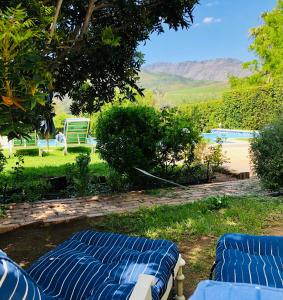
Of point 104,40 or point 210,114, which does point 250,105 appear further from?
point 104,40

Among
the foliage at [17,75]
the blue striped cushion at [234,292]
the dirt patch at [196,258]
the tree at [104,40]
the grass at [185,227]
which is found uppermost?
Result: the tree at [104,40]

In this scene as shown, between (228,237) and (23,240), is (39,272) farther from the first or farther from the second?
(23,240)

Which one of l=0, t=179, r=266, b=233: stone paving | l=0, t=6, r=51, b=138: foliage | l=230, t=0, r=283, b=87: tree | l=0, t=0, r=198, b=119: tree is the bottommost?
l=0, t=179, r=266, b=233: stone paving

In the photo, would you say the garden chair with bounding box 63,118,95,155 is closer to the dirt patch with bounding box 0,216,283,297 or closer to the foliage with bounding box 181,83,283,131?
the foliage with bounding box 181,83,283,131

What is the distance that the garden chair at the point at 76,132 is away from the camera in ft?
41.8

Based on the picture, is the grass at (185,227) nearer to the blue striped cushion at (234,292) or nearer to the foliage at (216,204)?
the foliage at (216,204)

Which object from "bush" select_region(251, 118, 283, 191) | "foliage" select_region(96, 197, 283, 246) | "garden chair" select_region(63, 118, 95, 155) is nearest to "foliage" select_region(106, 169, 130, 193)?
"foliage" select_region(96, 197, 283, 246)

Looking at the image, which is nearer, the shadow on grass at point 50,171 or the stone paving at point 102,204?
the stone paving at point 102,204

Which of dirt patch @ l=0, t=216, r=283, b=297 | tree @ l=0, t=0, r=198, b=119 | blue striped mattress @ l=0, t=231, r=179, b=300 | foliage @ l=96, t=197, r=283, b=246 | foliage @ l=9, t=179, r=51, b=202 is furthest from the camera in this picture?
foliage @ l=9, t=179, r=51, b=202

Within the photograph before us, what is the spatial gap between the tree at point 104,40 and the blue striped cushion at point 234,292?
2412mm

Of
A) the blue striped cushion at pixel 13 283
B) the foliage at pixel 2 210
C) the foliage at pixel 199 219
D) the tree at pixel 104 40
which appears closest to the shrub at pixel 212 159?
the foliage at pixel 199 219

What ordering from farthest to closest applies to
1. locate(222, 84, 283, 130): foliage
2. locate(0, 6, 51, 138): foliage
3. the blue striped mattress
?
locate(222, 84, 283, 130): foliage → the blue striped mattress → locate(0, 6, 51, 138): foliage

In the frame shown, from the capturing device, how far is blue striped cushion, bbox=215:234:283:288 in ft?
8.34

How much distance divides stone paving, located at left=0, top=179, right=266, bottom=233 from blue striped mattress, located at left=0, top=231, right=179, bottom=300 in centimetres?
259
